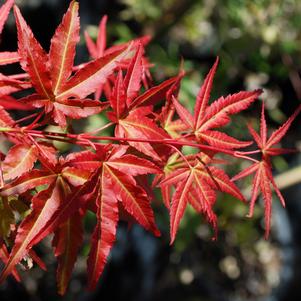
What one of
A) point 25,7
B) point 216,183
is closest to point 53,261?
point 25,7

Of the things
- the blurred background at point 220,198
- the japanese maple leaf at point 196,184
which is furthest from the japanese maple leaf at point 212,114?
the blurred background at point 220,198

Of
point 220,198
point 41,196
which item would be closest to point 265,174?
point 41,196

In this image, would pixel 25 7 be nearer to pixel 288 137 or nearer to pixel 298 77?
pixel 298 77

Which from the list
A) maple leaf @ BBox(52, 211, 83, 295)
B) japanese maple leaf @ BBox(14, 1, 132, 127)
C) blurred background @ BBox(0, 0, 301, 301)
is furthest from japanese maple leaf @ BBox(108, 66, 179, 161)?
blurred background @ BBox(0, 0, 301, 301)

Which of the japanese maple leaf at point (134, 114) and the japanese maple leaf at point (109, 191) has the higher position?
the japanese maple leaf at point (134, 114)

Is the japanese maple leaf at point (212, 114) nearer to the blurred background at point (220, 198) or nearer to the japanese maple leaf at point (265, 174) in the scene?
the japanese maple leaf at point (265, 174)

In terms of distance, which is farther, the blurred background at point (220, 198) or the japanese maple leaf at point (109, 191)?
the blurred background at point (220, 198)

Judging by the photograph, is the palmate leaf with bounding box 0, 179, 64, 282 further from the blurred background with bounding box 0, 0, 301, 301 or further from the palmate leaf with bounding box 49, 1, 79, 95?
the blurred background with bounding box 0, 0, 301, 301
